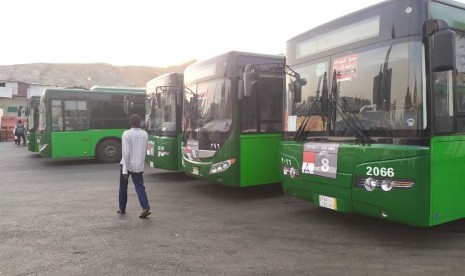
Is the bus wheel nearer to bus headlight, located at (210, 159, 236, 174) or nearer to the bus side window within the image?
bus headlight, located at (210, 159, 236, 174)

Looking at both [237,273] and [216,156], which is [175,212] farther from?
[237,273]

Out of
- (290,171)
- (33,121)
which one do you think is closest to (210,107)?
(290,171)

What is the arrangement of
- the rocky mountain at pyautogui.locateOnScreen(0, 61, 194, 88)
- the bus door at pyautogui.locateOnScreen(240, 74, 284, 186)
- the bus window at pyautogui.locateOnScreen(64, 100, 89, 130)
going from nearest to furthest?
1. the bus door at pyautogui.locateOnScreen(240, 74, 284, 186)
2. the bus window at pyautogui.locateOnScreen(64, 100, 89, 130)
3. the rocky mountain at pyautogui.locateOnScreen(0, 61, 194, 88)

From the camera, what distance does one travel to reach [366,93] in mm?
5324

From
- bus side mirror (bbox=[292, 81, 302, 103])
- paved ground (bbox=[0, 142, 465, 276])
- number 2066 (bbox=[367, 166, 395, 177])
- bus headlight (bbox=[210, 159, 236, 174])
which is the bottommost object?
paved ground (bbox=[0, 142, 465, 276])

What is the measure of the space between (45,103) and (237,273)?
12652 millimetres

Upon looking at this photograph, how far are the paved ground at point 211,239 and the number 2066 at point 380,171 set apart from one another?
935 mm

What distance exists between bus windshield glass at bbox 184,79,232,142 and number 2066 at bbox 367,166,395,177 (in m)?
3.36

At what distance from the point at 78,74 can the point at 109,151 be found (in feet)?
274

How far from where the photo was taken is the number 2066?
4933 millimetres

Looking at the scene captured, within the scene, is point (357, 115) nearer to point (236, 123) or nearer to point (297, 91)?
point (297, 91)

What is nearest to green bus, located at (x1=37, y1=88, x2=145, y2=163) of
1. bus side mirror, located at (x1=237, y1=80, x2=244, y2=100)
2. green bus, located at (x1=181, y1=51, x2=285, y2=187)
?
green bus, located at (x1=181, y1=51, x2=285, y2=187)

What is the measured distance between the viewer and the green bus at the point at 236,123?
26.0 feet

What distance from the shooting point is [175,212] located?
7.41 m
